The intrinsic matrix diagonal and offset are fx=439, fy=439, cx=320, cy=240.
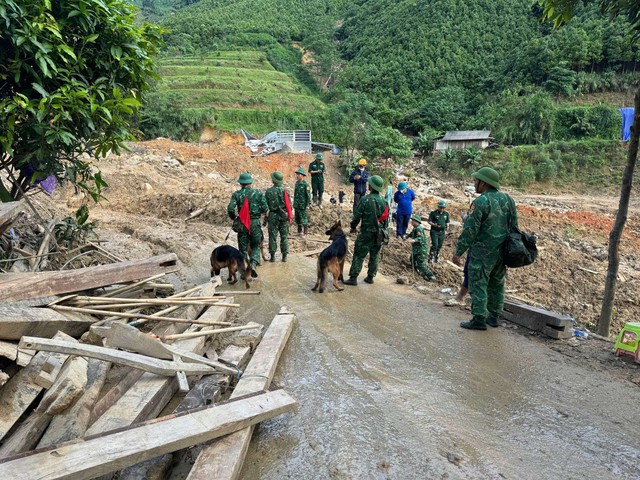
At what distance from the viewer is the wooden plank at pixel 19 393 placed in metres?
2.97

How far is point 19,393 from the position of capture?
3158mm

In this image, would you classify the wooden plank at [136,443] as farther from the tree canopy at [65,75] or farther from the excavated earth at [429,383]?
the tree canopy at [65,75]

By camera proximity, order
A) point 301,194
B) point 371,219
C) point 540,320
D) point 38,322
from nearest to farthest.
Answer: point 38,322 < point 540,320 < point 371,219 < point 301,194

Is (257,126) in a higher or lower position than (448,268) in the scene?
higher

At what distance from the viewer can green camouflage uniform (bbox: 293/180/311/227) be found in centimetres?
1211

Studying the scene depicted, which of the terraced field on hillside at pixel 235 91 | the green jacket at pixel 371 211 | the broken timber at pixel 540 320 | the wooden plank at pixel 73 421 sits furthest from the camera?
the terraced field on hillside at pixel 235 91

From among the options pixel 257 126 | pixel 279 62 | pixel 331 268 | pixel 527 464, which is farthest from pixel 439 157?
pixel 279 62

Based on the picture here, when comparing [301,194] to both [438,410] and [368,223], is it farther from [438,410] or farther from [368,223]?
[438,410]

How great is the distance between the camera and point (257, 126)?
39906 millimetres

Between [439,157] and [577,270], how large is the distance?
981 inches

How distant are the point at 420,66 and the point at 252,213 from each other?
62.6 meters

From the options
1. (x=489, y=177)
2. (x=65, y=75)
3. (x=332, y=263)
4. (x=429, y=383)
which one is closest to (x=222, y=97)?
(x=332, y=263)

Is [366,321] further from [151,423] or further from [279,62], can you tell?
[279,62]

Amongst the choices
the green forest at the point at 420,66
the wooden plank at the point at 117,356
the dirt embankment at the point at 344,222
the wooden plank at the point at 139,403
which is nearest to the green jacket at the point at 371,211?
the dirt embankment at the point at 344,222
